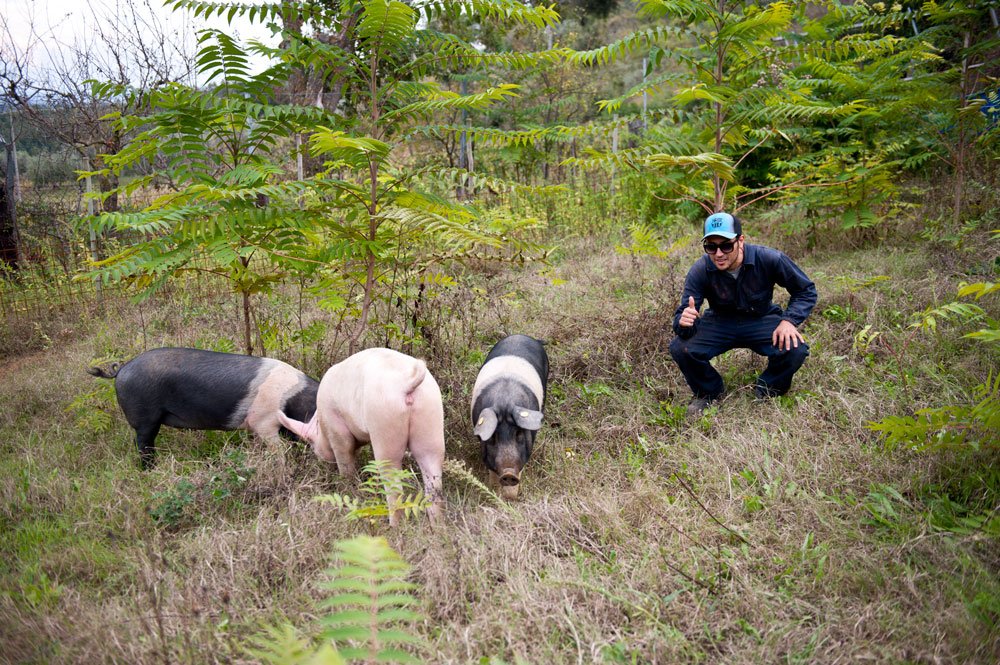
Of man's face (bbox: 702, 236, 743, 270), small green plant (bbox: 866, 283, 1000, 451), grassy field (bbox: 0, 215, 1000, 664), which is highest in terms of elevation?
man's face (bbox: 702, 236, 743, 270)

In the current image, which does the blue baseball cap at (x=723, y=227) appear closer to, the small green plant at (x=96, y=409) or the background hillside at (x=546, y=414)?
the background hillside at (x=546, y=414)

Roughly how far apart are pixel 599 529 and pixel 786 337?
1939mm

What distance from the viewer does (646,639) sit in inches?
93.7

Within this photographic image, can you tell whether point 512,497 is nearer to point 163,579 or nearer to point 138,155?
point 163,579

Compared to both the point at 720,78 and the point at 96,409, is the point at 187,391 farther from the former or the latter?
the point at 720,78

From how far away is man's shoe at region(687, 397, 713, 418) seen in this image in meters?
4.35

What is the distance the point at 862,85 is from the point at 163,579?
25.3ft

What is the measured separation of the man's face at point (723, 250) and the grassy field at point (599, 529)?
37.0 inches

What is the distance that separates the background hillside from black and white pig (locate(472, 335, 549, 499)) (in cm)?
20

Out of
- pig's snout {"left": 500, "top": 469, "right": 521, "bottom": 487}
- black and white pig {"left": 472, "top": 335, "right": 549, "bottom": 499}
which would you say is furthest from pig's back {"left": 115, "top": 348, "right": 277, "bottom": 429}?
pig's snout {"left": 500, "top": 469, "right": 521, "bottom": 487}

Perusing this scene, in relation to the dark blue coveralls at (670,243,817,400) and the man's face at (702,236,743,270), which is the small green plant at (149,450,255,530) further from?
the man's face at (702,236,743,270)

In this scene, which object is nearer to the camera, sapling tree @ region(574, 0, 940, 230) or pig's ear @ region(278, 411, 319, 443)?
pig's ear @ region(278, 411, 319, 443)

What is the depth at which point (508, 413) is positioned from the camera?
3.81m

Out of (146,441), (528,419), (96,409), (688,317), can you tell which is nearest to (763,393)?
(688,317)
